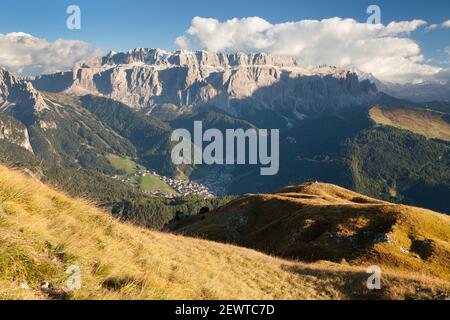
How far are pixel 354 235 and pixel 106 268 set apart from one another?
49.9m

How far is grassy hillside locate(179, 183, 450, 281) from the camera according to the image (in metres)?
51.4

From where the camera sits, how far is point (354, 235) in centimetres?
5719

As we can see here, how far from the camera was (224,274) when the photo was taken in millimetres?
22359

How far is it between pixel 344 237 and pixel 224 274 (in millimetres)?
39316

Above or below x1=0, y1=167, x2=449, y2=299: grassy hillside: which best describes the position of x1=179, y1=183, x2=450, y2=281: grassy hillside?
below

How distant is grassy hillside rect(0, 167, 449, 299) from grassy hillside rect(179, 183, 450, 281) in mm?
25792

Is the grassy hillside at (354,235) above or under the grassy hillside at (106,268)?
under

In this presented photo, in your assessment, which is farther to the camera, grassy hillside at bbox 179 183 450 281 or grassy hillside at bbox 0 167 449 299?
grassy hillside at bbox 179 183 450 281

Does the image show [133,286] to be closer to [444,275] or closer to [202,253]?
[202,253]

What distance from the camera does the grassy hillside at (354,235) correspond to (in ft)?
169

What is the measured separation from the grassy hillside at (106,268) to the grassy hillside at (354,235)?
25792mm

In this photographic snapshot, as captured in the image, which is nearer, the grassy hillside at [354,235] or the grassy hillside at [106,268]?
the grassy hillside at [106,268]
